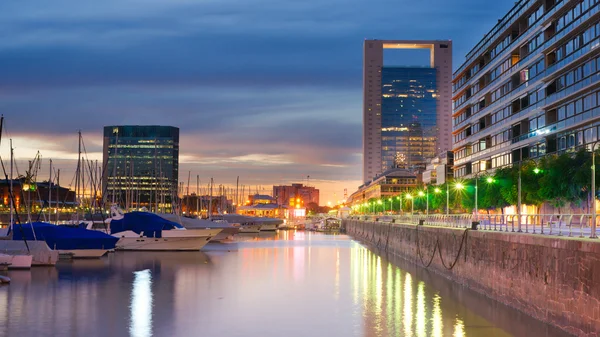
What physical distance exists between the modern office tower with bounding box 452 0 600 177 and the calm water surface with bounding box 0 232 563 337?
29364mm

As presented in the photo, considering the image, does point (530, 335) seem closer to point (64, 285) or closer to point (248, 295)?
point (248, 295)

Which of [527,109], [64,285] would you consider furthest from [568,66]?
[64,285]

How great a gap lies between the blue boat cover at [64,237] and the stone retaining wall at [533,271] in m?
35.6

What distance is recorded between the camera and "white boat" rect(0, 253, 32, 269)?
63.1m

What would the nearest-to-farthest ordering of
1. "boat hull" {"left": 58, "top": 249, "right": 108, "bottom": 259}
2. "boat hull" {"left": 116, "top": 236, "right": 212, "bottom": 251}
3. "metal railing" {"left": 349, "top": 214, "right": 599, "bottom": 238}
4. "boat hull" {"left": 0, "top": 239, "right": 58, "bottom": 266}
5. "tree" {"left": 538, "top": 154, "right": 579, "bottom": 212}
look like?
"metal railing" {"left": 349, "top": 214, "right": 599, "bottom": 238} → "boat hull" {"left": 0, "top": 239, "right": 58, "bottom": 266} → "tree" {"left": 538, "top": 154, "right": 579, "bottom": 212} → "boat hull" {"left": 58, "top": 249, "right": 108, "bottom": 259} → "boat hull" {"left": 116, "top": 236, "right": 212, "bottom": 251}

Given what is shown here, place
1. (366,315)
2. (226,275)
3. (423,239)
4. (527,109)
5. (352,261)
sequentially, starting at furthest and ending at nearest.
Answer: (527,109), (352,261), (423,239), (226,275), (366,315)

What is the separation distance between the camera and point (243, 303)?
156 ft

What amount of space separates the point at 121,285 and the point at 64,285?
154 inches

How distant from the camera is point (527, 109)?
345 ft

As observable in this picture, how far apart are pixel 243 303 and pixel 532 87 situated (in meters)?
67.5

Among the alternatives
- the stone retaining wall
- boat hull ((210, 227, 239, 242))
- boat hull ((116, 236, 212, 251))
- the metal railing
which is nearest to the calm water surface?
the stone retaining wall

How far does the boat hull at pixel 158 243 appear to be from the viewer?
312ft

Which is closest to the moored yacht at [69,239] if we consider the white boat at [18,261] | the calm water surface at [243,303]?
the calm water surface at [243,303]

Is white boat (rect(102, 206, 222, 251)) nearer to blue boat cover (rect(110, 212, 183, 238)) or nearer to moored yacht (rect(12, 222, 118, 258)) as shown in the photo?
blue boat cover (rect(110, 212, 183, 238))
